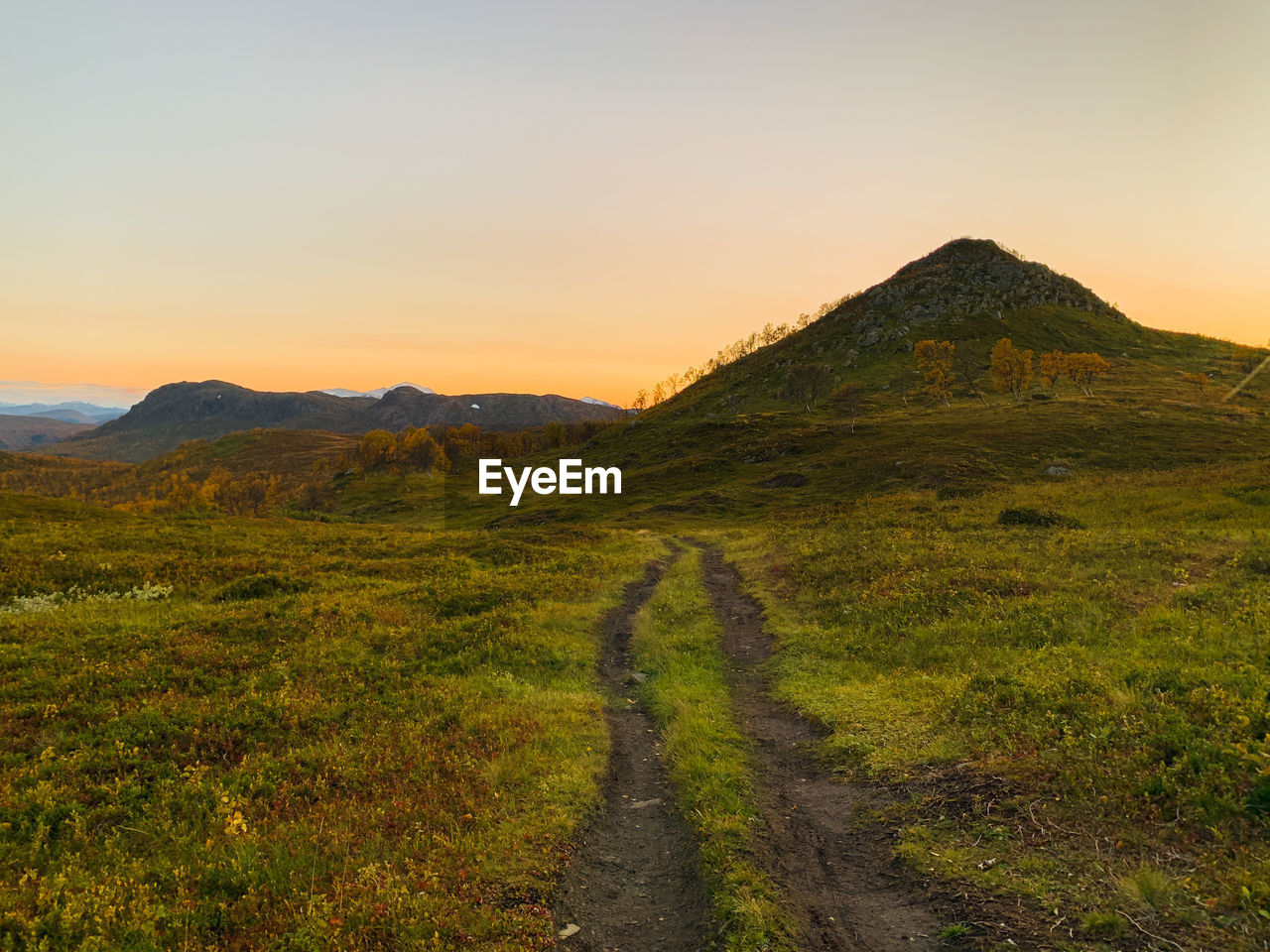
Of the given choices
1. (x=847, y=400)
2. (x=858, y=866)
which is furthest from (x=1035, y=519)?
(x=847, y=400)

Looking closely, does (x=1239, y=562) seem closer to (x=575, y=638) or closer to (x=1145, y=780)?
(x=1145, y=780)

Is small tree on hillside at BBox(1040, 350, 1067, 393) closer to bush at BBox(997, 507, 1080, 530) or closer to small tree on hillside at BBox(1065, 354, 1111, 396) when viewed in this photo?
small tree on hillside at BBox(1065, 354, 1111, 396)

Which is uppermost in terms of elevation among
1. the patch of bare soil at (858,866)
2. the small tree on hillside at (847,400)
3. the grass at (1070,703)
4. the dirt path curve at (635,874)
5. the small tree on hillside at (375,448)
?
the small tree on hillside at (847,400)

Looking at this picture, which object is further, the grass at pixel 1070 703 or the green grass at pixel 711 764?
the green grass at pixel 711 764

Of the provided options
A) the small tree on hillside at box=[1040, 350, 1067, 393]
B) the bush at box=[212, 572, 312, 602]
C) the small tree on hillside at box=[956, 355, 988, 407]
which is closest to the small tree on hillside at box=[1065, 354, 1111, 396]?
the small tree on hillside at box=[1040, 350, 1067, 393]

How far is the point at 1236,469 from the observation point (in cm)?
4541

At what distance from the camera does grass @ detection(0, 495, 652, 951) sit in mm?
7812

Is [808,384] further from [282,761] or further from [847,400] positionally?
[282,761]

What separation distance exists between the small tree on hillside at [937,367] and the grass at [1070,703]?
11089 cm

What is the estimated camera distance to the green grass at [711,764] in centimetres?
815

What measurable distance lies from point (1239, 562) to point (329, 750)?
2928 centimetres

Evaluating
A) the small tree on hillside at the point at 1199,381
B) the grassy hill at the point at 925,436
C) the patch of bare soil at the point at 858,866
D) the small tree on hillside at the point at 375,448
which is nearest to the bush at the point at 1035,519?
the grassy hill at the point at 925,436

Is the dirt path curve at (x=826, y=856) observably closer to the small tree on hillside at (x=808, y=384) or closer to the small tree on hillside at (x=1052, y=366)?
the small tree on hillside at (x=1052, y=366)

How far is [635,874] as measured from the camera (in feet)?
31.9
